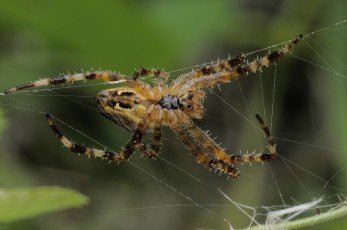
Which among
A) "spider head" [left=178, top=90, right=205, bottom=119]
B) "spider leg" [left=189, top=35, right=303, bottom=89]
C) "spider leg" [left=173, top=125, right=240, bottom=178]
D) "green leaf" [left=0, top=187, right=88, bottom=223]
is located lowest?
"green leaf" [left=0, top=187, right=88, bottom=223]

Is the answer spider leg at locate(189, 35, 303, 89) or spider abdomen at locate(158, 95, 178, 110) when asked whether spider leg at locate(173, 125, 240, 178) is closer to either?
spider abdomen at locate(158, 95, 178, 110)

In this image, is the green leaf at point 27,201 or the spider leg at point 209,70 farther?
the spider leg at point 209,70

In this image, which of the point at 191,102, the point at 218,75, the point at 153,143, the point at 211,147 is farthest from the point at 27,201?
the point at 211,147

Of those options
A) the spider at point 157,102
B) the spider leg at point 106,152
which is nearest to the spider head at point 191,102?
the spider at point 157,102

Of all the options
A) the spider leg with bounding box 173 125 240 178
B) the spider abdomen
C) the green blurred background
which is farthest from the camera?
the green blurred background

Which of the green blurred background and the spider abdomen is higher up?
the green blurred background

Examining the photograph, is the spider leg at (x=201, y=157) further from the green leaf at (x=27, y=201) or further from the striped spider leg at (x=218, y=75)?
the green leaf at (x=27, y=201)

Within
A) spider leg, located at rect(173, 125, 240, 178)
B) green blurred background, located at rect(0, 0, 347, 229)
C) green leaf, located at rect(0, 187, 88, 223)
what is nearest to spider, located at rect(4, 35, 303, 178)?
spider leg, located at rect(173, 125, 240, 178)
